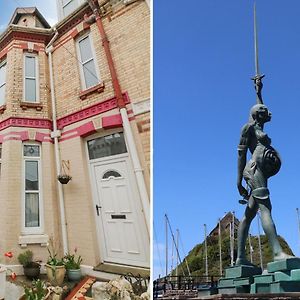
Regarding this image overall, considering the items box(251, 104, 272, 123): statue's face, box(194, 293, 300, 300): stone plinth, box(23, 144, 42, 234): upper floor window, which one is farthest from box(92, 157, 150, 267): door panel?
box(251, 104, 272, 123): statue's face

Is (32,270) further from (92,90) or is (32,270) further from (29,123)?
(92,90)

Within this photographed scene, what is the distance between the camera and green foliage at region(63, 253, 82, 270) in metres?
2.60

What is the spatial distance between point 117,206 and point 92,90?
28.1 inches

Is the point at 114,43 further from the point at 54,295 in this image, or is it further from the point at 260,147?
the point at 54,295

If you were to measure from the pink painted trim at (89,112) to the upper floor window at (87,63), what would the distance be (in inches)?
6.0

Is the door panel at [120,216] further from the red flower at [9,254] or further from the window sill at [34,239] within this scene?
the red flower at [9,254]

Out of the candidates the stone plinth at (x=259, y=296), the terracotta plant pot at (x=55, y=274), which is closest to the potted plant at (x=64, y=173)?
the terracotta plant pot at (x=55, y=274)

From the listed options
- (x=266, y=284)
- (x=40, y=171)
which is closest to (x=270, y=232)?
(x=266, y=284)

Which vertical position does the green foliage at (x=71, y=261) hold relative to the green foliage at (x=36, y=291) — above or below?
above

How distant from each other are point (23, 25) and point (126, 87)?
89 centimetres

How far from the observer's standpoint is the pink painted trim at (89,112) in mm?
2662

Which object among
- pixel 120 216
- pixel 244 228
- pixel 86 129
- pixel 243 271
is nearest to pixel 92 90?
pixel 86 129

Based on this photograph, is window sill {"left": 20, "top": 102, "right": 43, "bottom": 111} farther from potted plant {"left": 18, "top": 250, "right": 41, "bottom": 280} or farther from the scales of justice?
the scales of justice

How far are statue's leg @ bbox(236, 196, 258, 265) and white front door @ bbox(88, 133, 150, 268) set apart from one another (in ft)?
2.75
